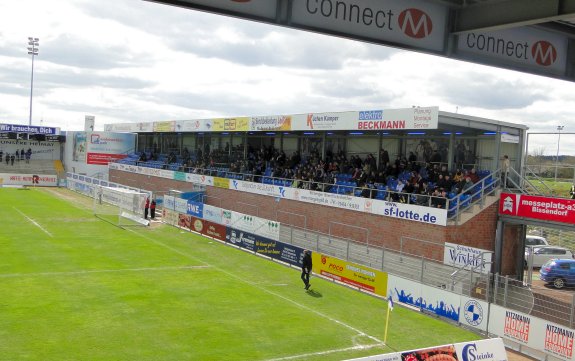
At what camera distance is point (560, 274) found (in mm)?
26062

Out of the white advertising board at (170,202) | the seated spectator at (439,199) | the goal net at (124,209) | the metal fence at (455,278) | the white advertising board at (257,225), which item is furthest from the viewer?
the white advertising board at (170,202)

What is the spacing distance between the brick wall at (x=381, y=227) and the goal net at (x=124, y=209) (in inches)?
268

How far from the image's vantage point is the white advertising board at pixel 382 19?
25.5ft

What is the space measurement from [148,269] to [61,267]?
12.4ft

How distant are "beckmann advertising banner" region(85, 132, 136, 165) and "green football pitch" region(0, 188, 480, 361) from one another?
36766mm

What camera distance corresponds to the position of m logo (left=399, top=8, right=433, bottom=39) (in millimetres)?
8383

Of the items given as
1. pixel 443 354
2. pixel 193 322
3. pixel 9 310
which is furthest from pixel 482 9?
pixel 9 310

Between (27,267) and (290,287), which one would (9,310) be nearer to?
(27,267)

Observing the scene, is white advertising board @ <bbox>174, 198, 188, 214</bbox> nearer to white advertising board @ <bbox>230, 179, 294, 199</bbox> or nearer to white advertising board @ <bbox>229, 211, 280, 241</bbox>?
white advertising board @ <bbox>230, 179, 294, 199</bbox>

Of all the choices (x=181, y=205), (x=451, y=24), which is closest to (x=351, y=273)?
(x=451, y=24)

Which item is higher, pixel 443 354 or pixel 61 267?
pixel 443 354

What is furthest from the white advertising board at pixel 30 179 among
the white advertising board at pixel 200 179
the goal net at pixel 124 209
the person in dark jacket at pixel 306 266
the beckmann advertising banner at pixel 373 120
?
the person in dark jacket at pixel 306 266

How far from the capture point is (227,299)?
20.7 metres

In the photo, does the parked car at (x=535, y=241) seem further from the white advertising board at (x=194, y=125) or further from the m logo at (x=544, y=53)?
the white advertising board at (x=194, y=125)
